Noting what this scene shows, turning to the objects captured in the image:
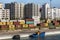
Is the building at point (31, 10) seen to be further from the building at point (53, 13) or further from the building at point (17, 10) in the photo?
the building at point (53, 13)

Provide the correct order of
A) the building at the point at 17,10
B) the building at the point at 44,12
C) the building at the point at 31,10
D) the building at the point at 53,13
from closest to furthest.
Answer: the building at the point at 31,10 → the building at the point at 17,10 → the building at the point at 53,13 → the building at the point at 44,12

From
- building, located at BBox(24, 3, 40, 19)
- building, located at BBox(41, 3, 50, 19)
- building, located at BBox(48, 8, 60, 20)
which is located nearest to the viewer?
building, located at BBox(24, 3, 40, 19)

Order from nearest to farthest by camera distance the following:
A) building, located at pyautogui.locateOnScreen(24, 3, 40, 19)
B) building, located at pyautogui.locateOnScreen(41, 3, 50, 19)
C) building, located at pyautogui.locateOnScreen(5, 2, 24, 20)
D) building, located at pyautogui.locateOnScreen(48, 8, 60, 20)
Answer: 1. building, located at pyautogui.locateOnScreen(24, 3, 40, 19)
2. building, located at pyautogui.locateOnScreen(5, 2, 24, 20)
3. building, located at pyautogui.locateOnScreen(48, 8, 60, 20)
4. building, located at pyautogui.locateOnScreen(41, 3, 50, 19)

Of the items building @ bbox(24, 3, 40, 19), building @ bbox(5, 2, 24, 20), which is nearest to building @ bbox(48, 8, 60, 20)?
building @ bbox(24, 3, 40, 19)

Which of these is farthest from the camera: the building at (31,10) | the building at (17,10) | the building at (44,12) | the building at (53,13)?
the building at (44,12)

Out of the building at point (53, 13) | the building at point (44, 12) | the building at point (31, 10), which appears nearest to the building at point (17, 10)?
the building at point (31, 10)

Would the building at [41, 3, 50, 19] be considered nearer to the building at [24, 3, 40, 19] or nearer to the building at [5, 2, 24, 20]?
the building at [24, 3, 40, 19]

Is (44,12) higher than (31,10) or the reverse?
the reverse

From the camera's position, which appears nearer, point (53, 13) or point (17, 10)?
point (17, 10)

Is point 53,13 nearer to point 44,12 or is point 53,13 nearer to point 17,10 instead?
point 44,12

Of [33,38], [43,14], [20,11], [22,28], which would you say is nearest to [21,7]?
[20,11]

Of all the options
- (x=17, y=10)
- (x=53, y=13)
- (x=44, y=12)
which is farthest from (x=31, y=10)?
(x=53, y=13)

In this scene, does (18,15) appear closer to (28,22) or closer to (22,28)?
(28,22)

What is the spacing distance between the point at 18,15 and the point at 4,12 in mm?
18444
